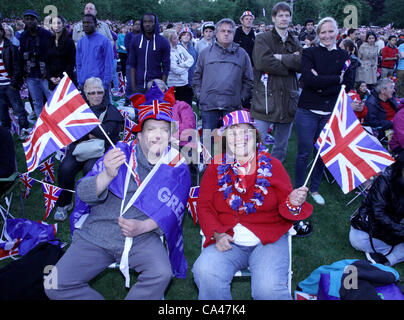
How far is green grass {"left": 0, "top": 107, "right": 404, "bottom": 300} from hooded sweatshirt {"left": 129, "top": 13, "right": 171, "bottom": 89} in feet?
8.01

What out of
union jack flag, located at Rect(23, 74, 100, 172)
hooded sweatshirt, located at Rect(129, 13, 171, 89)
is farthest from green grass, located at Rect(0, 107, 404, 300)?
hooded sweatshirt, located at Rect(129, 13, 171, 89)

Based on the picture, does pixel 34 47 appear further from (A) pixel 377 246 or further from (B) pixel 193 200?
(A) pixel 377 246

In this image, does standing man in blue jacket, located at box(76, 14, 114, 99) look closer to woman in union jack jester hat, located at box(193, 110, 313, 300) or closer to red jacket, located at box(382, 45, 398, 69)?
woman in union jack jester hat, located at box(193, 110, 313, 300)

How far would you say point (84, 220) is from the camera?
2.70 metres

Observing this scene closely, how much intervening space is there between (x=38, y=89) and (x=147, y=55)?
7.57 feet

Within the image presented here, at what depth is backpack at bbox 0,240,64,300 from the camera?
2.40 meters

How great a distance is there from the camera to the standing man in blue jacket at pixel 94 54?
5.75 metres

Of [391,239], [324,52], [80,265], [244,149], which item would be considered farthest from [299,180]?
[80,265]

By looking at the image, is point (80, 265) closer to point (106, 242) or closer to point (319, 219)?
point (106, 242)

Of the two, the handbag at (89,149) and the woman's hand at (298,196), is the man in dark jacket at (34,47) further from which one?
the woman's hand at (298,196)

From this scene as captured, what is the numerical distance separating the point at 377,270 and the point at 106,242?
1958mm

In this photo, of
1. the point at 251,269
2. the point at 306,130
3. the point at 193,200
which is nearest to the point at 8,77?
the point at 193,200
